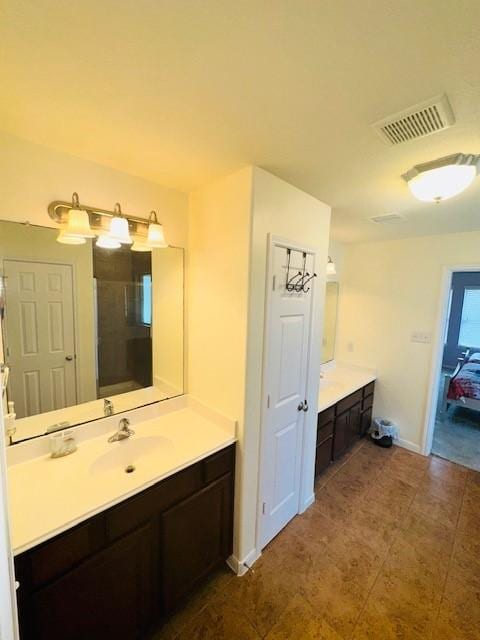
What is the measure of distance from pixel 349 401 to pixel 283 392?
4.58ft

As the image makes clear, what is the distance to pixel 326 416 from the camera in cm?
259

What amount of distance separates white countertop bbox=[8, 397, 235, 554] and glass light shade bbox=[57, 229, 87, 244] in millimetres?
1082

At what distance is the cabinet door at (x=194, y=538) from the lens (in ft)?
4.65

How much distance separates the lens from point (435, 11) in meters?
0.68

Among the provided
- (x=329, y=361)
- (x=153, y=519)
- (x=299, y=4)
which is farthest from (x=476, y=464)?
(x=299, y=4)

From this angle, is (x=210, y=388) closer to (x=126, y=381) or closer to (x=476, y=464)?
(x=126, y=381)

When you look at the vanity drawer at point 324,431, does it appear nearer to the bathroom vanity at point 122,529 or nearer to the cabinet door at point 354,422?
the cabinet door at point 354,422

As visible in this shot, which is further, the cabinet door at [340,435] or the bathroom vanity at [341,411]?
the cabinet door at [340,435]

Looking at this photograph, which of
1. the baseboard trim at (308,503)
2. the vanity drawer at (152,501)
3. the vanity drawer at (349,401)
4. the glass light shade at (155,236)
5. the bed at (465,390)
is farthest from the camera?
the bed at (465,390)

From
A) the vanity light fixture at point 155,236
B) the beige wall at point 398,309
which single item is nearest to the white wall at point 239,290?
the vanity light fixture at point 155,236

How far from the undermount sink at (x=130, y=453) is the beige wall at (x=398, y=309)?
2871 mm

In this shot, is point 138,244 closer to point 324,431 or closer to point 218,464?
point 218,464

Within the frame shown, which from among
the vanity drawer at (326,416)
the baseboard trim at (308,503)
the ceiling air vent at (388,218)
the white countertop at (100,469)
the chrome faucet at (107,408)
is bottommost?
the baseboard trim at (308,503)

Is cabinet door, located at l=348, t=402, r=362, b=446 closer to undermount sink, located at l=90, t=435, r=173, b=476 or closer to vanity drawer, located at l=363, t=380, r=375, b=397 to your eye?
vanity drawer, located at l=363, t=380, r=375, b=397
